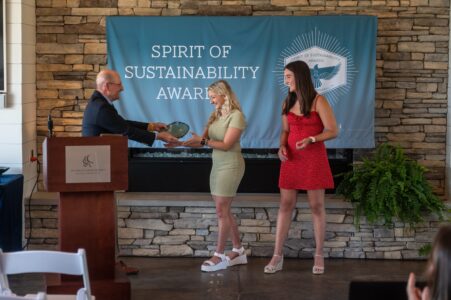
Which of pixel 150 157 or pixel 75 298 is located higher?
pixel 150 157

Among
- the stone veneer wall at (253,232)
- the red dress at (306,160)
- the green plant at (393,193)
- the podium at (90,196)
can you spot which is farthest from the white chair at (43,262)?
the green plant at (393,193)

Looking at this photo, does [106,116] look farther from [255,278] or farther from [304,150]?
[255,278]

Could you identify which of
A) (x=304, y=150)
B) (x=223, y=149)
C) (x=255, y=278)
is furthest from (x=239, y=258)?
(x=304, y=150)

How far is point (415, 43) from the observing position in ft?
26.1

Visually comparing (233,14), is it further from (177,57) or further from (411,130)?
(411,130)

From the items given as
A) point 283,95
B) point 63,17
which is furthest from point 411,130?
point 63,17

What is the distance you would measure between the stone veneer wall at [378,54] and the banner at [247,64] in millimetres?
224

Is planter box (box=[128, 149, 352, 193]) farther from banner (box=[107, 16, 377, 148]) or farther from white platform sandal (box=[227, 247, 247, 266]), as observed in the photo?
white platform sandal (box=[227, 247, 247, 266])

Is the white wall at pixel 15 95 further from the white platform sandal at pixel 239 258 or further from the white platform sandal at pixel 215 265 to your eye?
the white platform sandal at pixel 239 258

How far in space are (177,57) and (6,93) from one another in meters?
1.58

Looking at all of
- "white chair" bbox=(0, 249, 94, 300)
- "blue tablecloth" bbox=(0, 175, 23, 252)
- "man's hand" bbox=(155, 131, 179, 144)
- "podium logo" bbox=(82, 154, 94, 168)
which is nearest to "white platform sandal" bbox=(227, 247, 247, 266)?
"man's hand" bbox=(155, 131, 179, 144)

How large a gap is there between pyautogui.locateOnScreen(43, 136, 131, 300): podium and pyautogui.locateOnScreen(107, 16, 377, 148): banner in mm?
2031

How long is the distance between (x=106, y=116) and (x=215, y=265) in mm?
1684

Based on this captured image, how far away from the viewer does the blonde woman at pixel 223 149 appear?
688 centimetres
